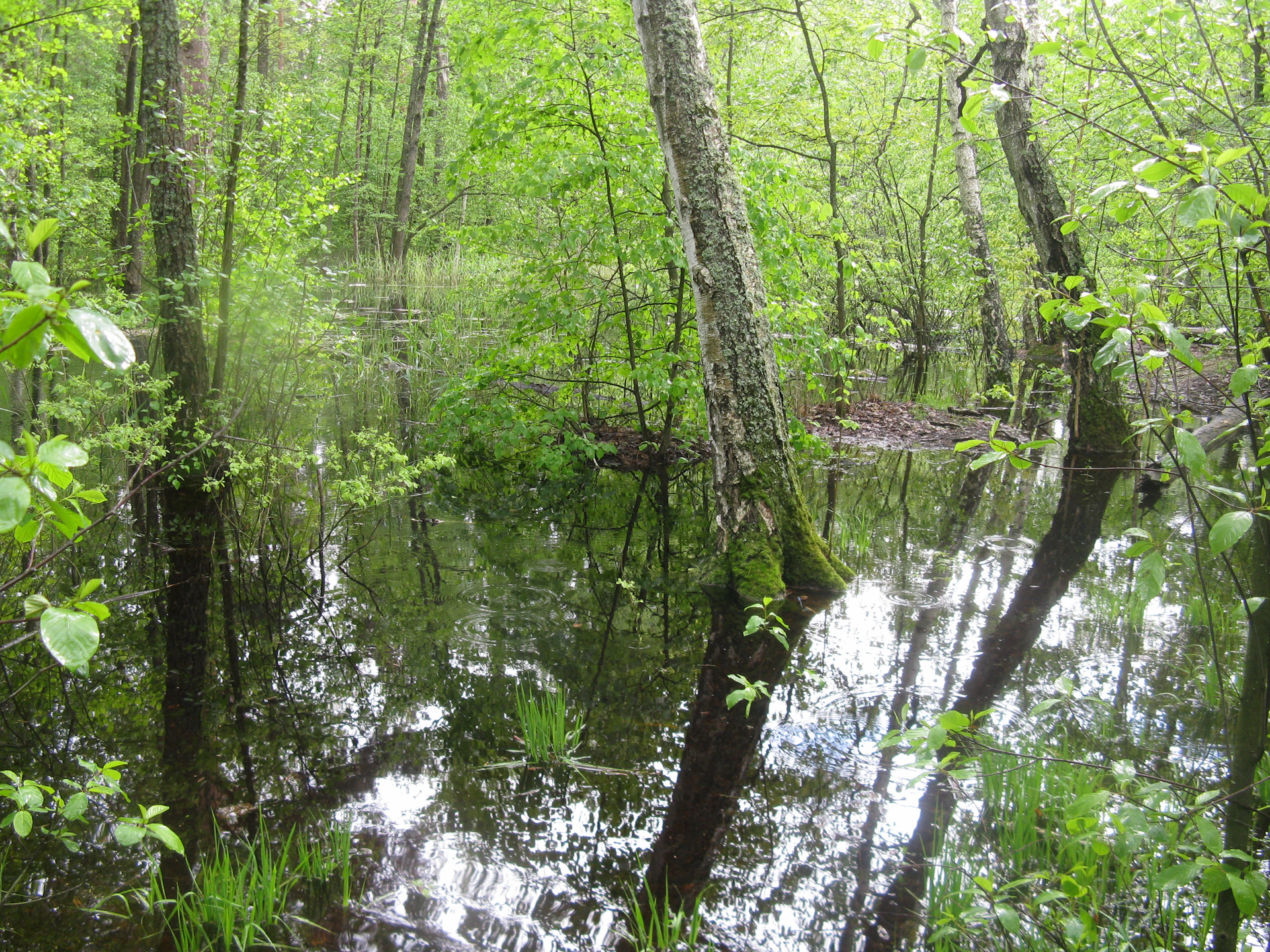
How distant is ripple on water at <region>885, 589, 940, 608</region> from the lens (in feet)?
16.1

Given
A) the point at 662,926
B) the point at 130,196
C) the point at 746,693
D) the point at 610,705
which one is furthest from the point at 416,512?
the point at 130,196

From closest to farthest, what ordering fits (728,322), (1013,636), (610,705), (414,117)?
(610,705) < (1013,636) < (728,322) < (414,117)

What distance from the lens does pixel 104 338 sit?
3.73 feet

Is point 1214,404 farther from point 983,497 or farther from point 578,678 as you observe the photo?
point 578,678

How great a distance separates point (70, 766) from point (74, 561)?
95.3 inches

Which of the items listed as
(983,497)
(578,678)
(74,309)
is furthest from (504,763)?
(983,497)

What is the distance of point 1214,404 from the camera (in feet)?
36.0

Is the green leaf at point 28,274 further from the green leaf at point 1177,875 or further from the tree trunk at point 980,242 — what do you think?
the tree trunk at point 980,242

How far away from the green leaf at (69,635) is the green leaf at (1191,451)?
199 centimetres

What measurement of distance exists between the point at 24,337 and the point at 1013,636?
455 centimetres

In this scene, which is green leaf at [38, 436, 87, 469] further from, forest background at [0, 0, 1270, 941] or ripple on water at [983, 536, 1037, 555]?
ripple on water at [983, 536, 1037, 555]

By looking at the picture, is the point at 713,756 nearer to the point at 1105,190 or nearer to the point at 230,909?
the point at 230,909

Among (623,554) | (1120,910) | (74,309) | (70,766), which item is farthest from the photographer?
(623,554)

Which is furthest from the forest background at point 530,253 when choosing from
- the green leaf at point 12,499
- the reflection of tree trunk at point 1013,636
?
the green leaf at point 12,499
